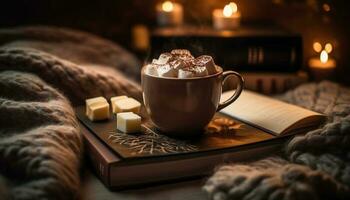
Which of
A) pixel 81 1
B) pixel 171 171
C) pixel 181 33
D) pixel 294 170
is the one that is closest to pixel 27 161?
pixel 171 171

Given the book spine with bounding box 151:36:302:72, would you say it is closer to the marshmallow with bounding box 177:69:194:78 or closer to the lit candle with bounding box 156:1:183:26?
the lit candle with bounding box 156:1:183:26

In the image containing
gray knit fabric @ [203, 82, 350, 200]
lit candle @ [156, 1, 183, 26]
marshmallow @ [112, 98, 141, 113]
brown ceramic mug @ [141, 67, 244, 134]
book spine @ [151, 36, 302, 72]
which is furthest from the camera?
lit candle @ [156, 1, 183, 26]

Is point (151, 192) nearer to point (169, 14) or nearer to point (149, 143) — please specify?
point (149, 143)

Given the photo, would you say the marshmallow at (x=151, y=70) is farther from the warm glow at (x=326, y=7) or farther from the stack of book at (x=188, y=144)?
the warm glow at (x=326, y=7)

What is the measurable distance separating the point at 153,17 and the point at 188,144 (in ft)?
2.16

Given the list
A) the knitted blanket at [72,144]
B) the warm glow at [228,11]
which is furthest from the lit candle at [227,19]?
the knitted blanket at [72,144]

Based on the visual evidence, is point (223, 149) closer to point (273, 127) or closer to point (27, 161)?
point (273, 127)

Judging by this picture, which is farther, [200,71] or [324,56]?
[324,56]

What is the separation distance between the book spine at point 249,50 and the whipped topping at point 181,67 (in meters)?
0.28

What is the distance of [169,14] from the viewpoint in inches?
43.8

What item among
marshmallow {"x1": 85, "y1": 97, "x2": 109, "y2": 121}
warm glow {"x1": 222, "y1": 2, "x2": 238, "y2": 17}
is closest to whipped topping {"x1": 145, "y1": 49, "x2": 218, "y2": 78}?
marshmallow {"x1": 85, "y1": 97, "x2": 109, "y2": 121}

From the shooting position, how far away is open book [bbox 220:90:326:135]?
2.25 ft

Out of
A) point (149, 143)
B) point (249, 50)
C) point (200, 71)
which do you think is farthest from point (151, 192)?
point (249, 50)

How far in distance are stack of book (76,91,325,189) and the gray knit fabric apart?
0.10 ft
